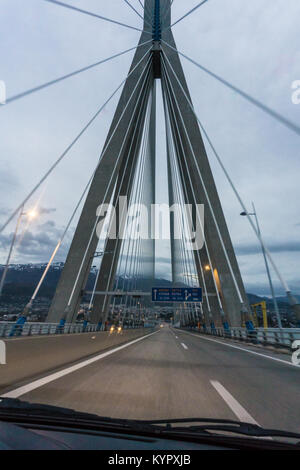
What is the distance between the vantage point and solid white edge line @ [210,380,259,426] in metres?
3.36

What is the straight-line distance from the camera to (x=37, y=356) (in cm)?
591

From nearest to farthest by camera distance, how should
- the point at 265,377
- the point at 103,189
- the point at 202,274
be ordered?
1. the point at 265,377
2. the point at 103,189
3. the point at 202,274

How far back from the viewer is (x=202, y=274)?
30172mm

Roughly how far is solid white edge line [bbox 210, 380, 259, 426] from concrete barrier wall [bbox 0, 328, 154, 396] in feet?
9.82

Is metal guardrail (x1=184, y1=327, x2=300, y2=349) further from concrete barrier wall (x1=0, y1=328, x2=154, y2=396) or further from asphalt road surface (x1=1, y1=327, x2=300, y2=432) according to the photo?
concrete barrier wall (x1=0, y1=328, x2=154, y2=396)

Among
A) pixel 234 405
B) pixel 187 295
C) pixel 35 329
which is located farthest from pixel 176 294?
pixel 234 405

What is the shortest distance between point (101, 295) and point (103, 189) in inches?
444

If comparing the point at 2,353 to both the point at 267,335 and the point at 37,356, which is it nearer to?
the point at 37,356

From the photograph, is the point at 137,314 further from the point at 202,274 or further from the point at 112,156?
the point at 112,156

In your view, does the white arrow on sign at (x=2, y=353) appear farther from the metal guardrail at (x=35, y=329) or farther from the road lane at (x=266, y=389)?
A: the metal guardrail at (x=35, y=329)

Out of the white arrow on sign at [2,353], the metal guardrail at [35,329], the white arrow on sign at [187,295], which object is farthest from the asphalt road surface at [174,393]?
the white arrow on sign at [187,295]

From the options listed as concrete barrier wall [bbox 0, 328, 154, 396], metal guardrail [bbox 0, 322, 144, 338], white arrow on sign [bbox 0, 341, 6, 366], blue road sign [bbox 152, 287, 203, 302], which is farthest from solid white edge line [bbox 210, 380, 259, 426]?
blue road sign [bbox 152, 287, 203, 302]

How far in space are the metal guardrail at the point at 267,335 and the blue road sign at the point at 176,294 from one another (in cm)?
433
